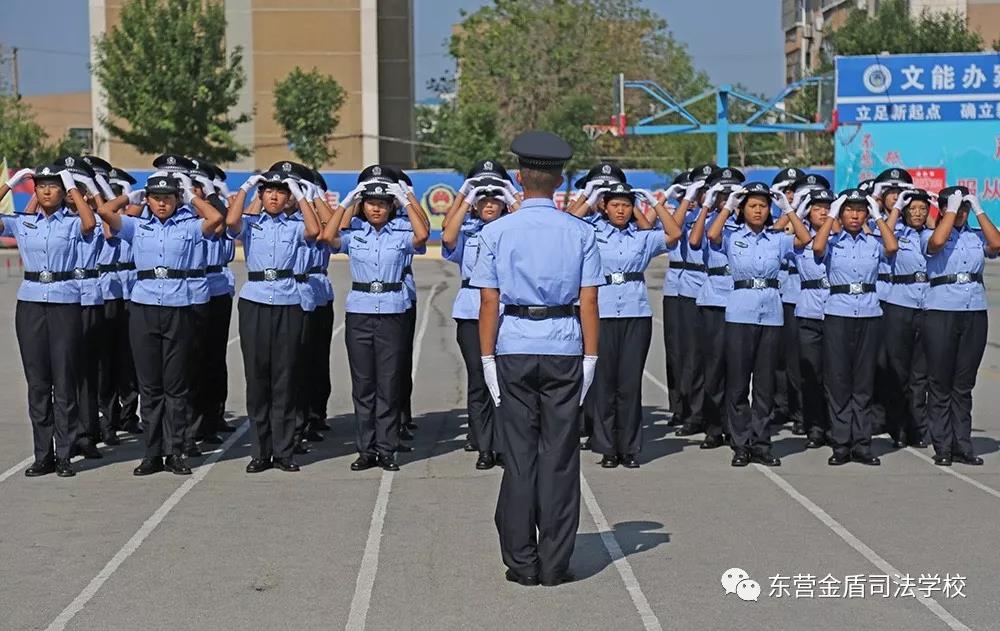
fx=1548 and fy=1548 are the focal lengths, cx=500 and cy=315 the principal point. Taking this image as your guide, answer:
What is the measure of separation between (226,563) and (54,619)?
1.25m

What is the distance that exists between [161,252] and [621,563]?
471 centimetres

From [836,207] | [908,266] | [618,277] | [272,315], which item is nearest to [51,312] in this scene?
[272,315]

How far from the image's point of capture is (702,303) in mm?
12820

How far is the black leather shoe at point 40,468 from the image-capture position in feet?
36.7

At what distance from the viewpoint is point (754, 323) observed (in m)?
11.8

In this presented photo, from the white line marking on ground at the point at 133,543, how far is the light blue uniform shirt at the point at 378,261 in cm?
167

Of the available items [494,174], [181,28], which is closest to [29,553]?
[494,174]

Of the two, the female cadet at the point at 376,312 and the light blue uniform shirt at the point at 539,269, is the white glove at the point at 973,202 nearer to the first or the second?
the female cadet at the point at 376,312

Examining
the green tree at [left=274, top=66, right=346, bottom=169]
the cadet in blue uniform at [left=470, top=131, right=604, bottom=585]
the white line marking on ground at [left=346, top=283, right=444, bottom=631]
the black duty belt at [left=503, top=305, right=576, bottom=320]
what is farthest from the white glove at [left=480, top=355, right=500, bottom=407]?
the green tree at [left=274, top=66, right=346, bottom=169]

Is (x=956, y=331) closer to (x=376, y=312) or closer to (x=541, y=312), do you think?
(x=376, y=312)

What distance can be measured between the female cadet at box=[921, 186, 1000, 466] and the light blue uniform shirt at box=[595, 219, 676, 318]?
7.23 ft

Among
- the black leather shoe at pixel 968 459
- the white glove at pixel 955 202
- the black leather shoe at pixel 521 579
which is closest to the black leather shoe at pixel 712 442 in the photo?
the black leather shoe at pixel 968 459

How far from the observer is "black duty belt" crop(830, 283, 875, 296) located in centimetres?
1180

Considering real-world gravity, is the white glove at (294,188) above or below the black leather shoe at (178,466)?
above
